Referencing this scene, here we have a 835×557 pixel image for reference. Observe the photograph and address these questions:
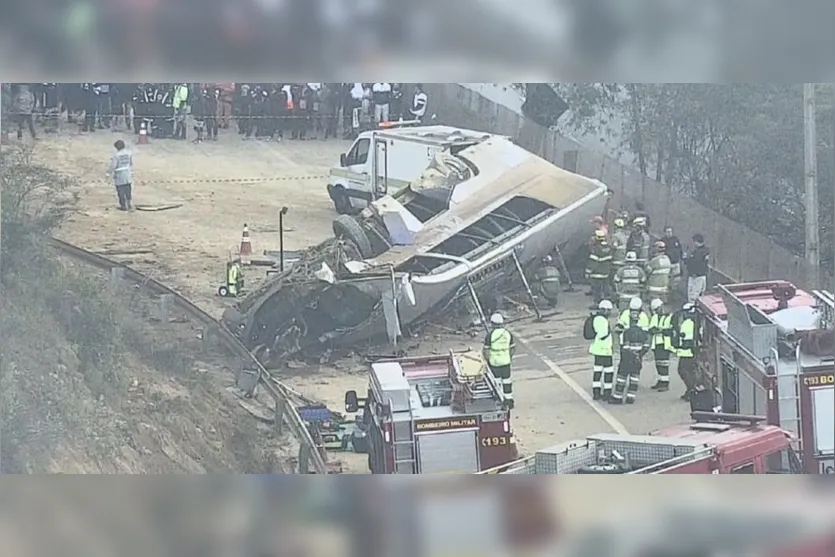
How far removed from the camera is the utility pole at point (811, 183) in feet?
11.6

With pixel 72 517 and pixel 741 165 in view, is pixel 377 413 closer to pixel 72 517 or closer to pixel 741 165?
pixel 72 517

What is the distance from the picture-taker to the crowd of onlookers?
11.9 feet

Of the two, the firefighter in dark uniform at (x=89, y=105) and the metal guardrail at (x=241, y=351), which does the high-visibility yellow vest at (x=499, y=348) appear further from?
the firefighter in dark uniform at (x=89, y=105)

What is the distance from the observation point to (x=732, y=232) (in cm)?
358

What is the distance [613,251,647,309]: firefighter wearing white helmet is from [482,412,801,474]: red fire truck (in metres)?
0.44

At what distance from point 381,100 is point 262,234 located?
0.60 metres

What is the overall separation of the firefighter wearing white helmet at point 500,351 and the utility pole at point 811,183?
0.99m

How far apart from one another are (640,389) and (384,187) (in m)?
1.08

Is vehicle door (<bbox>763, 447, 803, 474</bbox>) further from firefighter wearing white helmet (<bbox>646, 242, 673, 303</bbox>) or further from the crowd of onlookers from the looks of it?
the crowd of onlookers

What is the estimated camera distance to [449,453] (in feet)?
11.9

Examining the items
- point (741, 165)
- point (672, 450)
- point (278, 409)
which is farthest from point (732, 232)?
point (278, 409)

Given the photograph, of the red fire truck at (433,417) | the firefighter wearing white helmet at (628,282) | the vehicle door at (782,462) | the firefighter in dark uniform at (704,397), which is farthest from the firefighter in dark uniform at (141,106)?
the vehicle door at (782,462)

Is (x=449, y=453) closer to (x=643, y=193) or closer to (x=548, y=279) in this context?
(x=548, y=279)

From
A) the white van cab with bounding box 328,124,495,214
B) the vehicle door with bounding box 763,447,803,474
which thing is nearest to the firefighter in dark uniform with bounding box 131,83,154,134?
the white van cab with bounding box 328,124,495,214
